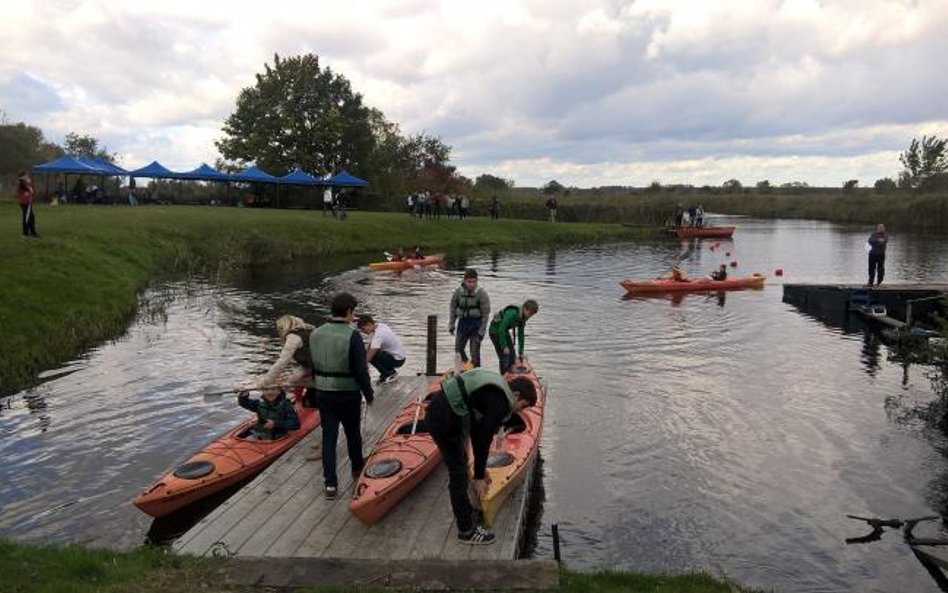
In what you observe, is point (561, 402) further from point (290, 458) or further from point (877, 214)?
point (877, 214)

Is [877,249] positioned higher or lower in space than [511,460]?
higher

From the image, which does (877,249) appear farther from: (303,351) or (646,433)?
(303,351)

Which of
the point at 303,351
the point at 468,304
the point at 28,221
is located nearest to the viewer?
the point at 303,351

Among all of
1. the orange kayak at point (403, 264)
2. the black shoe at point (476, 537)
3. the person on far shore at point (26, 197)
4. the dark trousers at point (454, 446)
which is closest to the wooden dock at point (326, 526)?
the black shoe at point (476, 537)

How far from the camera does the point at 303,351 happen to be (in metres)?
11.5

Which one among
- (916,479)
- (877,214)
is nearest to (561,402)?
(916,479)

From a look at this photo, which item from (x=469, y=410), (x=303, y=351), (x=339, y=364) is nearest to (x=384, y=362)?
(x=303, y=351)

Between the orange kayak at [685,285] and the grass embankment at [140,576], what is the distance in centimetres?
2490

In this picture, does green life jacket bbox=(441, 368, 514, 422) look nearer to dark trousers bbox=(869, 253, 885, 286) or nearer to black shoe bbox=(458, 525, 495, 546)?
black shoe bbox=(458, 525, 495, 546)

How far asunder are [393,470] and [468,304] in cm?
558

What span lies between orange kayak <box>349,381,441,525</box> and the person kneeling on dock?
5.29 ft

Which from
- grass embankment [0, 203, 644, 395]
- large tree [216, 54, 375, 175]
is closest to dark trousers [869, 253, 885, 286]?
grass embankment [0, 203, 644, 395]

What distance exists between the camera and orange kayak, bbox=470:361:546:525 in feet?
28.6

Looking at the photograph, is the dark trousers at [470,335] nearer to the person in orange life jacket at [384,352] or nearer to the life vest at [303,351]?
the person in orange life jacket at [384,352]
